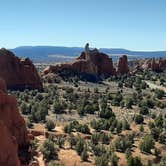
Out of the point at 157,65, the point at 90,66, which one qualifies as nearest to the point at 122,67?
the point at 157,65

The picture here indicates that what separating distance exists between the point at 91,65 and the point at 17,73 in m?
26.1

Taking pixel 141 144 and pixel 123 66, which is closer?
pixel 141 144

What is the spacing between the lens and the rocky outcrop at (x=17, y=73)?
76.9 metres

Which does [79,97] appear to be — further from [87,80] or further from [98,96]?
[87,80]

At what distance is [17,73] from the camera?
7731cm

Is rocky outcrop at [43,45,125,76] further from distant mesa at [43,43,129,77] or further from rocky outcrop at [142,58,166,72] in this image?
rocky outcrop at [142,58,166,72]

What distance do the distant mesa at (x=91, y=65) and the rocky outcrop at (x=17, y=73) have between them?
56.4 ft

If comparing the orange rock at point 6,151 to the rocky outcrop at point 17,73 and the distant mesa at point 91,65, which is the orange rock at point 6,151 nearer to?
the rocky outcrop at point 17,73

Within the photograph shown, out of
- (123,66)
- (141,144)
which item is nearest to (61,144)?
(141,144)

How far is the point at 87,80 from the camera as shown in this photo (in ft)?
314

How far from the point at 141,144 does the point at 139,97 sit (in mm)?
35212

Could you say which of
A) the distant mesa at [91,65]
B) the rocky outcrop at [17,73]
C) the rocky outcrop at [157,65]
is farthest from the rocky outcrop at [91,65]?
the rocky outcrop at [17,73]

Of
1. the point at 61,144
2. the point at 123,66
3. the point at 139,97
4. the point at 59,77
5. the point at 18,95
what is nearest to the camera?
the point at 61,144

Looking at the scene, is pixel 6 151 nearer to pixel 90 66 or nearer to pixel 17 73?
pixel 17 73
